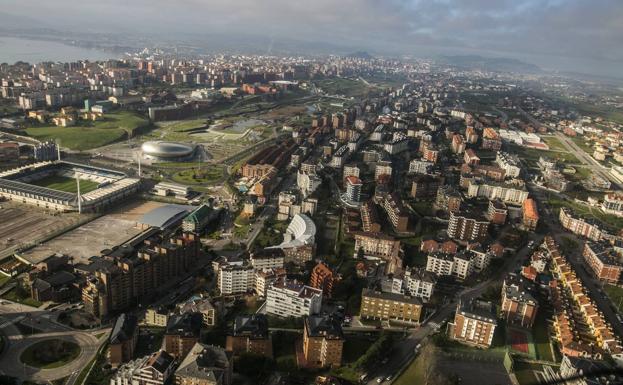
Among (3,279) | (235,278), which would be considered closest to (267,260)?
(235,278)

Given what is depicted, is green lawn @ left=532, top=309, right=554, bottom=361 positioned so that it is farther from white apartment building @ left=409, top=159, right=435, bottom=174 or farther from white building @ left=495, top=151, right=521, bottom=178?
white building @ left=495, top=151, right=521, bottom=178

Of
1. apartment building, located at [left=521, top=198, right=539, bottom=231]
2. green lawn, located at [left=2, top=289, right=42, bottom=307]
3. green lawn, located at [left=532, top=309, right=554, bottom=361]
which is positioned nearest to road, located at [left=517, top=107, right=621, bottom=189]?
apartment building, located at [left=521, top=198, right=539, bottom=231]

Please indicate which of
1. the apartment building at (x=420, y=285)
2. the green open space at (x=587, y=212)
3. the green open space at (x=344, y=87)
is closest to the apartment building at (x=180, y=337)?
the apartment building at (x=420, y=285)

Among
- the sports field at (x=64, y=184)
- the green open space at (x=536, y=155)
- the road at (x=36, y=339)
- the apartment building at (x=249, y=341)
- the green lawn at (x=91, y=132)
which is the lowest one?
the sports field at (x=64, y=184)

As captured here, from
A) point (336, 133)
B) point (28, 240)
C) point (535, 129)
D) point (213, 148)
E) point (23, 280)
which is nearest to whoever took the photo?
point (23, 280)

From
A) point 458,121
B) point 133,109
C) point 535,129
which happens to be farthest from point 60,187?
point 535,129

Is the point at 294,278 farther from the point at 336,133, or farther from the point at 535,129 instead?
the point at 535,129

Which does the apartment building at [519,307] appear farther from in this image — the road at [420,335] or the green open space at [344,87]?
the green open space at [344,87]
